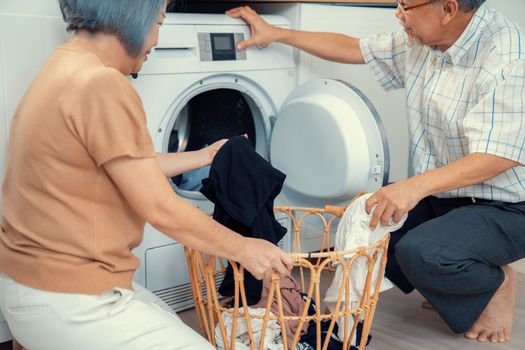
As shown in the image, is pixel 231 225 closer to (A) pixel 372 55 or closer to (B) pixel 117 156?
(B) pixel 117 156

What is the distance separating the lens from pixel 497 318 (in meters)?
1.89

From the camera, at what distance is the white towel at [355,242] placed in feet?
5.04

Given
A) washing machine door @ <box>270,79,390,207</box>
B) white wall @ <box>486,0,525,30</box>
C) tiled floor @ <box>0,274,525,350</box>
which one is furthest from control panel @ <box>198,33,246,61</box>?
white wall @ <box>486,0,525,30</box>

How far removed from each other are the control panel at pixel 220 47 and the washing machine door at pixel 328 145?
0.20m

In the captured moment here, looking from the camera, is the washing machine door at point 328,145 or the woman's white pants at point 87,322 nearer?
the woman's white pants at point 87,322

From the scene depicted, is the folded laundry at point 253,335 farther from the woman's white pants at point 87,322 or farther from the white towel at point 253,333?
the woman's white pants at point 87,322

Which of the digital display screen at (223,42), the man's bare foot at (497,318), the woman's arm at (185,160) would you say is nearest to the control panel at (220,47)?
the digital display screen at (223,42)

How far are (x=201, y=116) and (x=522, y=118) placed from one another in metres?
1.00

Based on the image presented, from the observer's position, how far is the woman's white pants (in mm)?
1230

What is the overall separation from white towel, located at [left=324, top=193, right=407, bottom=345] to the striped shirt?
32 centimetres

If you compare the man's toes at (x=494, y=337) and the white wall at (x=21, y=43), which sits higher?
the white wall at (x=21, y=43)

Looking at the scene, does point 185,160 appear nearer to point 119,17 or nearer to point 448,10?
point 119,17

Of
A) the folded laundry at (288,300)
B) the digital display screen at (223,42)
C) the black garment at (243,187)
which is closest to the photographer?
the black garment at (243,187)

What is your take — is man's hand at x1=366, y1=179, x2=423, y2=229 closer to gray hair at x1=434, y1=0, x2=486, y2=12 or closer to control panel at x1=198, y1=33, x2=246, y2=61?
gray hair at x1=434, y1=0, x2=486, y2=12
